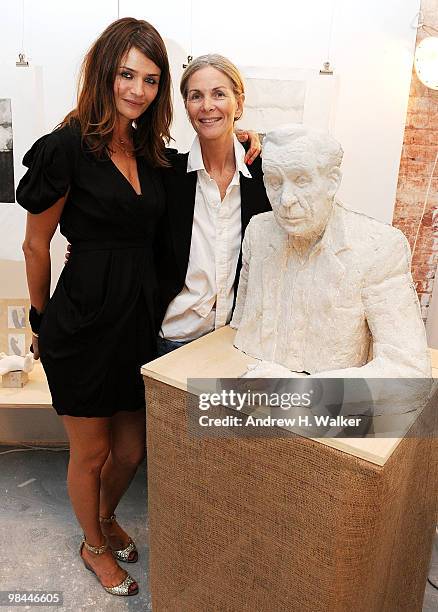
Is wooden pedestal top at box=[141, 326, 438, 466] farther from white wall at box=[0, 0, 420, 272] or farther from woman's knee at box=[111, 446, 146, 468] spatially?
white wall at box=[0, 0, 420, 272]

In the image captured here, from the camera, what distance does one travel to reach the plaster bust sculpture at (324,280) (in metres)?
1.33

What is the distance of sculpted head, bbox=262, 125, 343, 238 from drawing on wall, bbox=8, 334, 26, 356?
5.95ft

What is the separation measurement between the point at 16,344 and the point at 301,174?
195cm

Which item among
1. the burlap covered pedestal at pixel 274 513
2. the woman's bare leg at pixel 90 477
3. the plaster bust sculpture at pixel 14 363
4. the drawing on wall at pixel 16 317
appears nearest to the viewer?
the burlap covered pedestal at pixel 274 513

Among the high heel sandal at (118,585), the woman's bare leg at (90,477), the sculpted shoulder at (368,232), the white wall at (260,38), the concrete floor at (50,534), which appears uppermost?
the white wall at (260,38)

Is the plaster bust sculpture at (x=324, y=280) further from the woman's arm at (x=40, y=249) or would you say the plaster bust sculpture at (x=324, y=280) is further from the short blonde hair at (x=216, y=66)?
the woman's arm at (x=40, y=249)

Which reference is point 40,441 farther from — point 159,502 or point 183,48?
point 183,48

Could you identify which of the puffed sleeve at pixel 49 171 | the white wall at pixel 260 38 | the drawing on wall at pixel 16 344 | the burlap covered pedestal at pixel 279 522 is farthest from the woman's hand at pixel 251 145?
the drawing on wall at pixel 16 344

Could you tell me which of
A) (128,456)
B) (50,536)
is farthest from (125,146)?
(50,536)

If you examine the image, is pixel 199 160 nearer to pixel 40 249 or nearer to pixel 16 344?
pixel 40 249

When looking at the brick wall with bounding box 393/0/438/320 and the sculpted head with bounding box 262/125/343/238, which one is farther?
the brick wall with bounding box 393/0/438/320

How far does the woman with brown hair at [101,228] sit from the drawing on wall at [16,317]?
847 millimetres

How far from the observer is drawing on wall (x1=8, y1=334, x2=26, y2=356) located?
2.78 meters

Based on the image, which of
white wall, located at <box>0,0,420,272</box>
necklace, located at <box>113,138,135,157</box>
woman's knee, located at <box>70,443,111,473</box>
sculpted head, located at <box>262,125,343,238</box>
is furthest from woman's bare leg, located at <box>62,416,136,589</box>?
white wall, located at <box>0,0,420,272</box>
